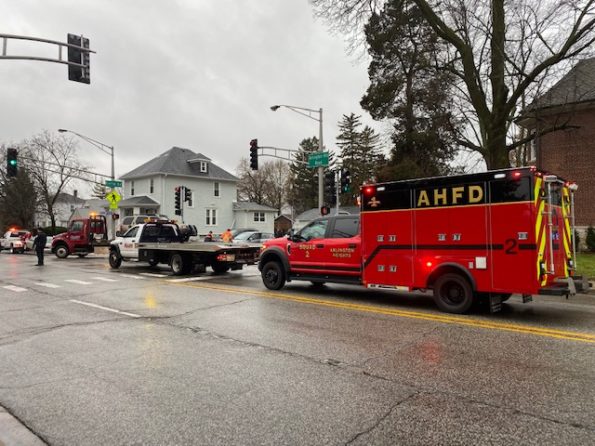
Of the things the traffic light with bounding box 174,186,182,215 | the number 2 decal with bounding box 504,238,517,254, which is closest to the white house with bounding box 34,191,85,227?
the traffic light with bounding box 174,186,182,215

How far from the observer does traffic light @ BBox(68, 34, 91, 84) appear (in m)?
15.3

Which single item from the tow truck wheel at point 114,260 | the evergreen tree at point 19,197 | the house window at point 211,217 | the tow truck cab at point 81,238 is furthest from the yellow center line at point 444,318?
the evergreen tree at point 19,197

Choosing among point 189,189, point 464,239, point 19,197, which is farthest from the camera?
point 19,197

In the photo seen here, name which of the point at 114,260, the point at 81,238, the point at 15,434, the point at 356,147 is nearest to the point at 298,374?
the point at 15,434

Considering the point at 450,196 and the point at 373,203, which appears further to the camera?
the point at 373,203

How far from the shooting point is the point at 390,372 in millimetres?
5039

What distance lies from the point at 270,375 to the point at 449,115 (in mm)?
19386

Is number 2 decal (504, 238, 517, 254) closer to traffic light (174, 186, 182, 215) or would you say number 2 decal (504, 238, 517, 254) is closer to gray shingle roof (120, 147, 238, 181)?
traffic light (174, 186, 182, 215)

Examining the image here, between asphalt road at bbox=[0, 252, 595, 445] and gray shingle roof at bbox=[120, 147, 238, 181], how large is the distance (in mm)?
39202

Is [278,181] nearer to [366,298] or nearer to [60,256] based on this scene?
[60,256]

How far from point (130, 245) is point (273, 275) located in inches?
333

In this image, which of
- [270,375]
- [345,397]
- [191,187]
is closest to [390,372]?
[345,397]

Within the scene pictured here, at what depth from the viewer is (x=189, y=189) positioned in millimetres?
Result: 45656

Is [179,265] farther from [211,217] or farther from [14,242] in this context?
[211,217]
